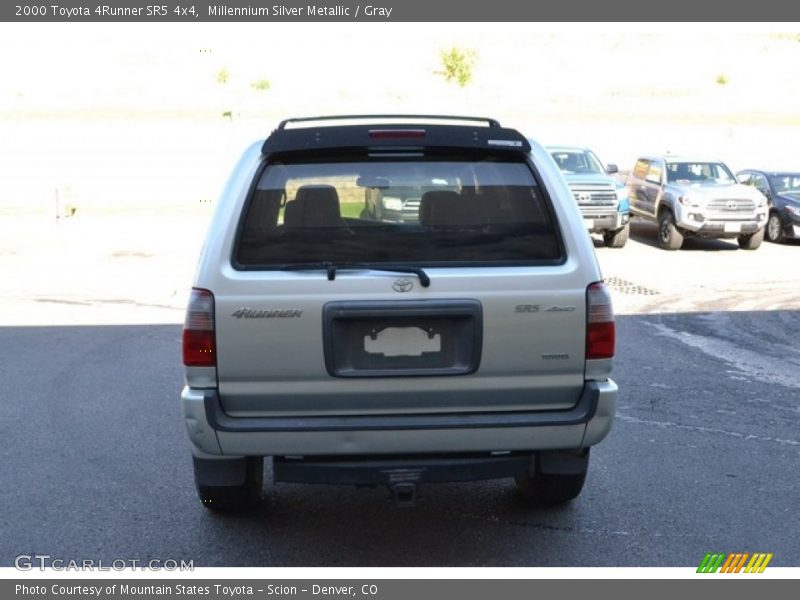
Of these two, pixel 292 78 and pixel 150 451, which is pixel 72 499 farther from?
pixel 292 78

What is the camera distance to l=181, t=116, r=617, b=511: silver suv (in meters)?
4.78

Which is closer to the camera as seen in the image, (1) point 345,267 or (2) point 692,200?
(1) point 345,267

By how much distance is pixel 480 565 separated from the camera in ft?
17.1

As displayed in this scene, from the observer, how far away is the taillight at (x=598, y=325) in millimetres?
4891

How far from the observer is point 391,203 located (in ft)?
17.2

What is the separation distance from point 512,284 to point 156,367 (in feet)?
19.3

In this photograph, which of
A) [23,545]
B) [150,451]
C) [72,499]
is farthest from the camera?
[150,451]

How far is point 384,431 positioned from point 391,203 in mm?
1115

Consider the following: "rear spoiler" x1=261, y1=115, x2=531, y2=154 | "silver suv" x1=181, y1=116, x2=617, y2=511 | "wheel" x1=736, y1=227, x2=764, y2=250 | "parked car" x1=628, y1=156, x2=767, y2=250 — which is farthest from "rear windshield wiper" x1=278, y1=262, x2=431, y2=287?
"wheel" x1=736, y1=227, x2=764, y2=250

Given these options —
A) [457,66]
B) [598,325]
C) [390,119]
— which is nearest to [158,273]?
[390,119]

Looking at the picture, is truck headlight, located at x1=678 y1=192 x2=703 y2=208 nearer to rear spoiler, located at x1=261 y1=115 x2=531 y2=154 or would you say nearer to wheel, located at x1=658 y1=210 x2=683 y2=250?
wheel, located at x1=658 y1=210 x2=683 y2=250

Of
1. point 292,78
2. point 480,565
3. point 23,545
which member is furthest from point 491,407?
point 292,78

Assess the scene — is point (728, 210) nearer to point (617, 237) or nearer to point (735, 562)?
point (617, 237)

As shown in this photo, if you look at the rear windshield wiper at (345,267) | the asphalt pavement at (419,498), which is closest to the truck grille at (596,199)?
the asphalt pavement at (419,498)
